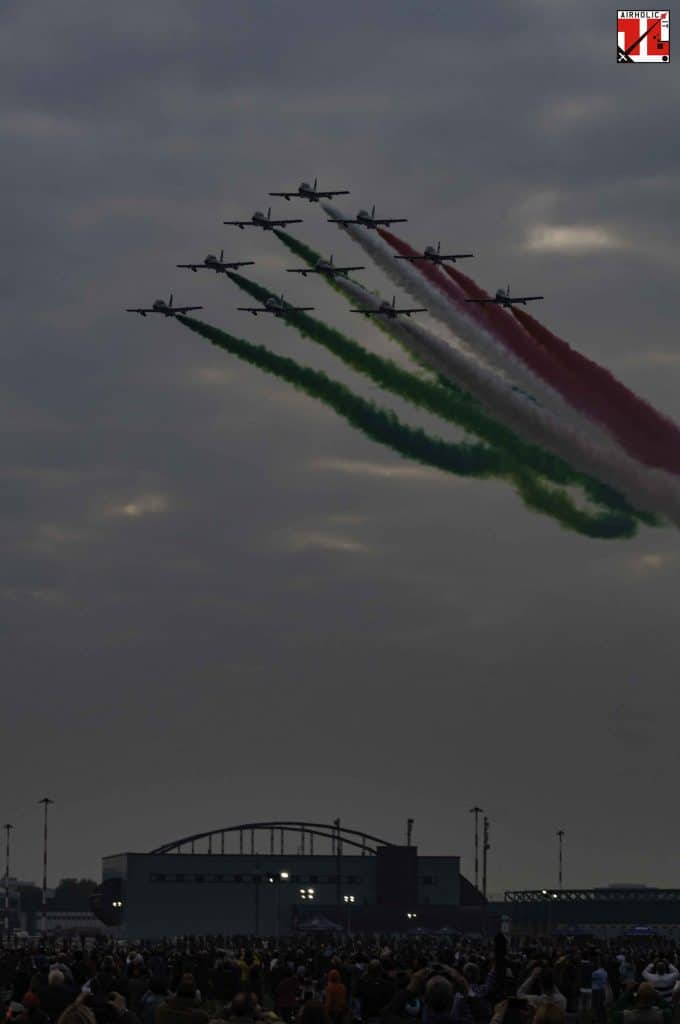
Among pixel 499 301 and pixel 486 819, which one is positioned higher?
pixel 499 301

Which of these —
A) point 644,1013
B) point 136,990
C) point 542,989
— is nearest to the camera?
point 644,1013

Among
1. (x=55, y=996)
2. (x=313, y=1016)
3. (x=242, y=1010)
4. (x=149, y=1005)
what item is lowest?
(x=149, y=1005)

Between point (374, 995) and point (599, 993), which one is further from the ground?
point (374, 995)

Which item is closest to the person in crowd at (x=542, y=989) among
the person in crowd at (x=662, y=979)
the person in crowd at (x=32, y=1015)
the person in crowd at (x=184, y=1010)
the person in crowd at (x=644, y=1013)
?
the person in crowd at (x=644, y=1013)

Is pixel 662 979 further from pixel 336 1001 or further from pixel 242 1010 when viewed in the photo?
pixel 242 1010

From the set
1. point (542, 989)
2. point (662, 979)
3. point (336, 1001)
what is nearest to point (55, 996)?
point (542, 989)

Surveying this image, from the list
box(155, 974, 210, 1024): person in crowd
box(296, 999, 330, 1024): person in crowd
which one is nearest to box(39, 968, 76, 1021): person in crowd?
box(155, 974, 210, 1024): person in crowd

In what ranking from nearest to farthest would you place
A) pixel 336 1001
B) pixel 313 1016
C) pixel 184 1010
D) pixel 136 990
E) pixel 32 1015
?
pixel 313 1016 → pixel 184 1010 → pixel 32 1015 → pixel 336 1001 → pixel 136 990

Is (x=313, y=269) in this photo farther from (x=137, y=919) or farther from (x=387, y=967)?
(x=137, y=919)

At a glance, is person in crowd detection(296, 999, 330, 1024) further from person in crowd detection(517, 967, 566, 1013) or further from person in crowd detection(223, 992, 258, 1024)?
person in crowd detection(517, 967, 566, 1013)

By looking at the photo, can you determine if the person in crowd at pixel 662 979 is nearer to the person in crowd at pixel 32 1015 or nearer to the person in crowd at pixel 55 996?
the person in crowd at pixel 55 996

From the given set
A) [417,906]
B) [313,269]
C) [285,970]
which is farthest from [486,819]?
[285,970]
